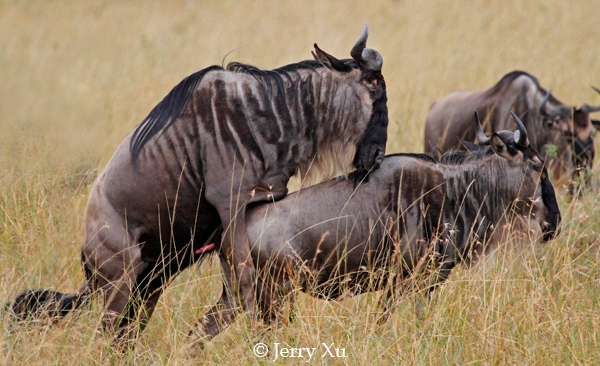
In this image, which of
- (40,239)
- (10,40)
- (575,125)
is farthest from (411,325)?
(10,40)

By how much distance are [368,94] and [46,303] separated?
1982 millimetres

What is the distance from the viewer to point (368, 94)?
157 inches

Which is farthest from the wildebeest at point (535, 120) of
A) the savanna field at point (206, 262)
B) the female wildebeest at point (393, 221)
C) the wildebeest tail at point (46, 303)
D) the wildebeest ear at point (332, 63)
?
the wildebeest tail at point (46, 303)

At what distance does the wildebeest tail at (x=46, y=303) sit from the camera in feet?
12.1

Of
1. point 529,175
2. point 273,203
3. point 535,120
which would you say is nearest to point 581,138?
point 535,120

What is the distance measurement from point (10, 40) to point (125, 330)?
6669mm

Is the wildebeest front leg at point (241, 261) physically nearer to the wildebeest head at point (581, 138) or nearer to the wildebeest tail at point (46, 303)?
the wildebeest tail at point (46, 303)

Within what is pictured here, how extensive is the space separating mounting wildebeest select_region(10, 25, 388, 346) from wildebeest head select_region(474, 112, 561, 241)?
73cm

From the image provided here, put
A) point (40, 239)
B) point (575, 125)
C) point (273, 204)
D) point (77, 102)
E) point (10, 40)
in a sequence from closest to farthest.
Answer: point (273, 204) < point (40, 239) < point (77, 102) < point (575, 125) < point (10, 40)

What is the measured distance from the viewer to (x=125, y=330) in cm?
405

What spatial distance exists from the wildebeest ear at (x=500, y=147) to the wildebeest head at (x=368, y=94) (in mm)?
640

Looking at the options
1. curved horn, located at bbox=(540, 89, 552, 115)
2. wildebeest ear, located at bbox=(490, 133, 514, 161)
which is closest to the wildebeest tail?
wildebeest ear, located at bbox=(490, 133, 514, 161)

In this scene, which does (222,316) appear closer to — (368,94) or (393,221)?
(393,221)

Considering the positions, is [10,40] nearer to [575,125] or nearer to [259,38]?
[259,38]
